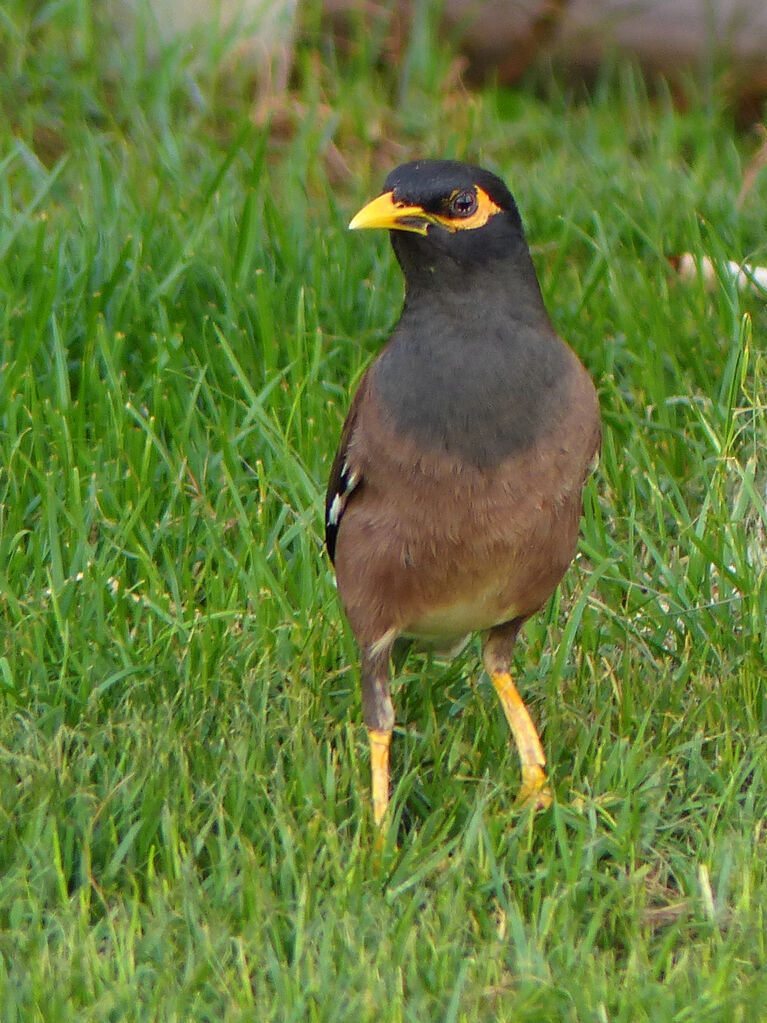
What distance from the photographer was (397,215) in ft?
11.3

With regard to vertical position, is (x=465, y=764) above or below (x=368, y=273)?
below

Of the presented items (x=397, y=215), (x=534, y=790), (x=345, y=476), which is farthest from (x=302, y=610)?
(x=397, y=215)

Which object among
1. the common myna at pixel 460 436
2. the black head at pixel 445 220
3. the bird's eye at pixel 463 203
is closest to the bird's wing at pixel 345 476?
the common myna at pixel 460 436

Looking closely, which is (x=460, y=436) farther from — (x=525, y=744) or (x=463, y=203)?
(x=525, y=744)

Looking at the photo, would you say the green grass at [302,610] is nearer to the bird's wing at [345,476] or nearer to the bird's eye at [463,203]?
the bird's wing at [345,476]

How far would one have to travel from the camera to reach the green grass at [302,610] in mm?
3062

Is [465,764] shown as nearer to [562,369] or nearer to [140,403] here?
[562,369]

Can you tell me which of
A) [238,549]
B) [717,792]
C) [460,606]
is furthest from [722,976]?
[238,549]

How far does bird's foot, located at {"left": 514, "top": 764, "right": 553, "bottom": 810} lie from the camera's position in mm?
3533

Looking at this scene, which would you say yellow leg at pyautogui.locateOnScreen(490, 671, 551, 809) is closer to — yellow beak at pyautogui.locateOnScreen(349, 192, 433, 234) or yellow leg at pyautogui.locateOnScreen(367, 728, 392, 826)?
yellow leg at pyautogui.locateOnScreen(367, 728, 392, 826)

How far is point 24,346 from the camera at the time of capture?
15.7ft

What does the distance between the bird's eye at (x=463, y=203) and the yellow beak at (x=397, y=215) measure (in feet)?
0.18

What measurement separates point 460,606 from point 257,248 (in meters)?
2.04

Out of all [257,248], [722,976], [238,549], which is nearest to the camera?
[722,976]
